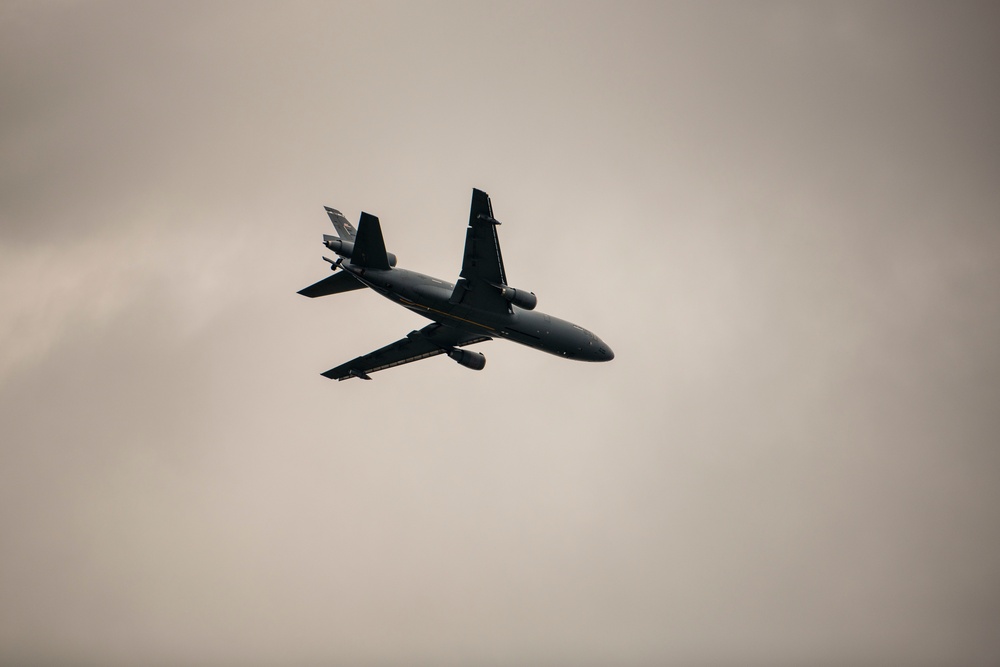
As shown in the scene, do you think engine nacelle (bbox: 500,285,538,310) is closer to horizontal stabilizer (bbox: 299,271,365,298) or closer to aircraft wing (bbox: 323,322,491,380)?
aircraft wing (bbox: 323,322,491,380)

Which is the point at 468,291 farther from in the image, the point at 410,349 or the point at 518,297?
the point at 410,349

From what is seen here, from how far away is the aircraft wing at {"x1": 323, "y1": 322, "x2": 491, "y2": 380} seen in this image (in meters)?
49.2

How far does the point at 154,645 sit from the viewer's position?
7494 cm

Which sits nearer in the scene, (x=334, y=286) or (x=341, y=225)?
(x=334, y=286)

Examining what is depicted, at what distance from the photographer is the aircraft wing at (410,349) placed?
49.2 meters

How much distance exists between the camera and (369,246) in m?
40.4

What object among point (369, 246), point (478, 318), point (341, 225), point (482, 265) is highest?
point (341, 225)

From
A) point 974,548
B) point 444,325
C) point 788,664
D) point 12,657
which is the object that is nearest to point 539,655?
point 788,664

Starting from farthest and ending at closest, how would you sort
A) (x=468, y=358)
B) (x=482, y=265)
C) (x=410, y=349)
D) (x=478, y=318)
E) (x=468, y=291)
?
1. (x=410, y=349)
2. (x=468, y=358)
3. (x=478, y=318)
4. (x=468, y=291)
5. (x=482, y=265)

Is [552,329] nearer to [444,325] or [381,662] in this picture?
[444,325]

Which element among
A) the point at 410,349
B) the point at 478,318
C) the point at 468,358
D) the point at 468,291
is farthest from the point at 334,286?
the point at 468,358

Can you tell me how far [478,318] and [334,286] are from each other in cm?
752

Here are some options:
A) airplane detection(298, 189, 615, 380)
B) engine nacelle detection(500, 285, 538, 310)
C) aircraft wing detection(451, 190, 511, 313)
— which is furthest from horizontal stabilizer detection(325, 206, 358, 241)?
engine nacelle detection(500, 285, 538, 310)

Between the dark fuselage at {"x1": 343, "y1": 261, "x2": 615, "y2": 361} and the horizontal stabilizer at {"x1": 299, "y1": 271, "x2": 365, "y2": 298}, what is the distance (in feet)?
4.17
